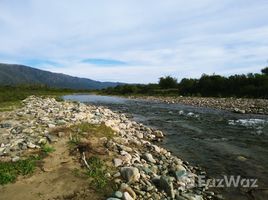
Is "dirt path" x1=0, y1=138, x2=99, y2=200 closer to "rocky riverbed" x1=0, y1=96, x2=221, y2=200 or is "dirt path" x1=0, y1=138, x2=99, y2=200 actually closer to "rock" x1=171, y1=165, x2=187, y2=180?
"rocky riverbed" x1=0, y1=96, x2=221, y2=200

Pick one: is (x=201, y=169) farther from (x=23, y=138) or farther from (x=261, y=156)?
(x=23, y=138)

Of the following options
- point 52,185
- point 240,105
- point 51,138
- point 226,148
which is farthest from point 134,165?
point 240,105

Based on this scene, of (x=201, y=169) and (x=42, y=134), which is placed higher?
(x=42, y=134)

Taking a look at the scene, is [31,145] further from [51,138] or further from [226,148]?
[226,148]

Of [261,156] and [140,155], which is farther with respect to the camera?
[261,156]

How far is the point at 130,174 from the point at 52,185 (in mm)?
2199

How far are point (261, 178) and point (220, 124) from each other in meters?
14.0

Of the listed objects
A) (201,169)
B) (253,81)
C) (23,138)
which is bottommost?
(201,169)

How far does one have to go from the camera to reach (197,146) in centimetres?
1662

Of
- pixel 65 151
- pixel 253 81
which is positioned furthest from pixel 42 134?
pixel 253 81

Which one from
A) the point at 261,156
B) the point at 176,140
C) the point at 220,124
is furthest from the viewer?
the point at 220,124

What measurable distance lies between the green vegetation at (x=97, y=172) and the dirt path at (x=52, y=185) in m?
0.27

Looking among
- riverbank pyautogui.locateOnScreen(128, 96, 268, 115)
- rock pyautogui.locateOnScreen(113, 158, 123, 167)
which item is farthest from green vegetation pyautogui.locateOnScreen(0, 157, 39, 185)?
riverbank pyautogui.locateOnScreen(128, 96, 268, 115)

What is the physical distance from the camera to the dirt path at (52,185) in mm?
8336
